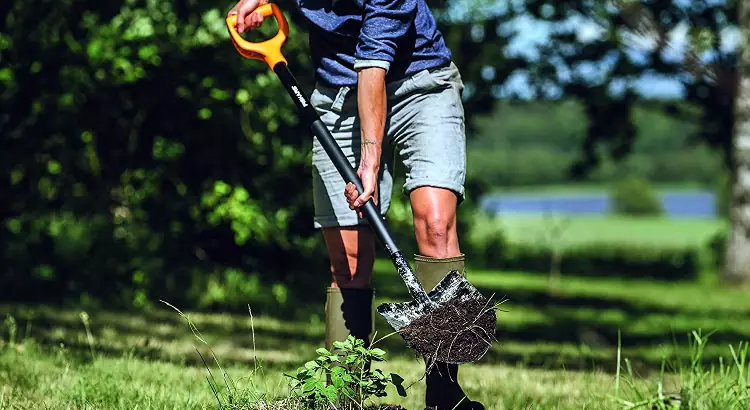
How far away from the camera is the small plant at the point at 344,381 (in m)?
3.21

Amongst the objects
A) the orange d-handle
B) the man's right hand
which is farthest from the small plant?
the man's right hand

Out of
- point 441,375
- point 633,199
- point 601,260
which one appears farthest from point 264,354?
point 633,199

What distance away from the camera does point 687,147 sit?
53.8ft

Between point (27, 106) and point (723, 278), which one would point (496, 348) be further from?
point (723, 278)

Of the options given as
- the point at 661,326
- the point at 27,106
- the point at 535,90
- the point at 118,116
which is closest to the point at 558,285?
the point at 535,90

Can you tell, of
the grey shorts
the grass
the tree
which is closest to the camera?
the grey shorts

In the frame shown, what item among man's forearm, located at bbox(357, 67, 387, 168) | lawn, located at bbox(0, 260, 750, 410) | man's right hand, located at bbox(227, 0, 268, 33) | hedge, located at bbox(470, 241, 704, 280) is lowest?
hedge, located at bbox(470, 241, 704, 280)

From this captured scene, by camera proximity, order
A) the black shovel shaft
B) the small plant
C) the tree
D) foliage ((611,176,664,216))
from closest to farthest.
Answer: the small plant < the black shovel shaft < the tree < foliage ((611,176,664,216))

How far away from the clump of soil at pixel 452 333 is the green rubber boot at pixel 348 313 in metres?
0.57

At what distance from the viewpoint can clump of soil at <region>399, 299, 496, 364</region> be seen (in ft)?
10.6

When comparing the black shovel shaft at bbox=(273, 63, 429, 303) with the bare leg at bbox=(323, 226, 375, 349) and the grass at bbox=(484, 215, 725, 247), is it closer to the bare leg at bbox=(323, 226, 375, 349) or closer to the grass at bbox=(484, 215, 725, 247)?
the bare leg at bbox=(323, 226, 375, 349)

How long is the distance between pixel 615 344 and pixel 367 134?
5.17m

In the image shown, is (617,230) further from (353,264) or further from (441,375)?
(441,375)

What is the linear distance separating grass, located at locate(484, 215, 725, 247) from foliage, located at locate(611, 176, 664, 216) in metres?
6.53
